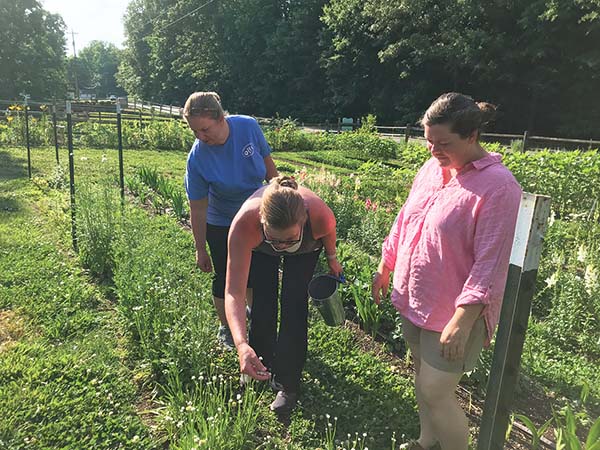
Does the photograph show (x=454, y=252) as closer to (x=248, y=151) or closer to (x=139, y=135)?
(x=248, y=151)

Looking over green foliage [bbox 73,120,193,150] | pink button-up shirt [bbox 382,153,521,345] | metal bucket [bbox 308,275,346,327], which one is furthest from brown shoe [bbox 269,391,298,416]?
green foliage [bbox 73,120,193,150]

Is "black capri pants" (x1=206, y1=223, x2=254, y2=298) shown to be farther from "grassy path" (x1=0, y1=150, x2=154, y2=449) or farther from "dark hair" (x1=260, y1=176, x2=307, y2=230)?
"dark hair" (x1=260, y1=176, x2=307, y2=230)

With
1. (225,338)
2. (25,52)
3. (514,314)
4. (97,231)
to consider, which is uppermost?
(25,52)

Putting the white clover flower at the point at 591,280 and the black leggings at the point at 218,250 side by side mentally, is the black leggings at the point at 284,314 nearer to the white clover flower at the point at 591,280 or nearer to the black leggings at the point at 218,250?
the black leggings at the point at 218,250

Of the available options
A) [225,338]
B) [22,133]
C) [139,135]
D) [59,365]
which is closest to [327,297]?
[225,338]

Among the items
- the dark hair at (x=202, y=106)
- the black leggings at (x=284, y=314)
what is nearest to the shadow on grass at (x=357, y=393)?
the black leggings at (x=284, y=314)

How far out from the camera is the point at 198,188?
2.74 m

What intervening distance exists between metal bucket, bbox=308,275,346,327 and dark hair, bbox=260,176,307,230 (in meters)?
0.55

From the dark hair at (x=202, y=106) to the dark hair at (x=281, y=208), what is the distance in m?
0.89

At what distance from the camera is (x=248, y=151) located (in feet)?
9.00

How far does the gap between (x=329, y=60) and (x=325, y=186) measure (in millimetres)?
30094

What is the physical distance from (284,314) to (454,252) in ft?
3.39

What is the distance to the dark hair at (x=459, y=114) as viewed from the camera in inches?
62.6

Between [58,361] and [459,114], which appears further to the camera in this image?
[58,361]
